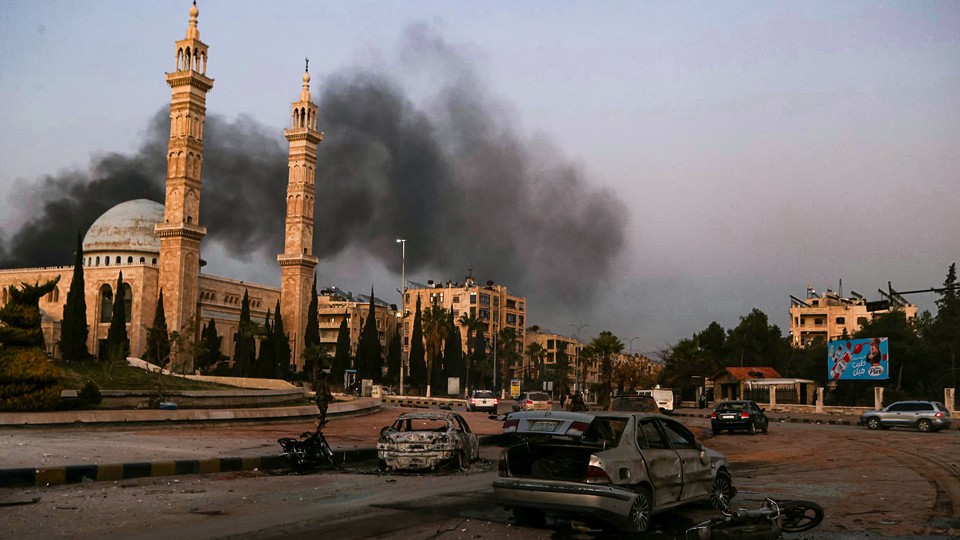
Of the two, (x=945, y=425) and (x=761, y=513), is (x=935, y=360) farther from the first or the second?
(x=761, y=513)

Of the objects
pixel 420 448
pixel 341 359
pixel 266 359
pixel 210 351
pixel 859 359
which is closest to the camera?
pixel 420 448

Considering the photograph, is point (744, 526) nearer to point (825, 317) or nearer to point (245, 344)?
point (245, 344)

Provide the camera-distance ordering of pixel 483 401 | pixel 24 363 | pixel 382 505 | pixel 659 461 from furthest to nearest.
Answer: pixel 483 401 < pixel 24 363 < pixel 382 505 < pixel 659 461

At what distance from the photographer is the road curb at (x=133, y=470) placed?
14180 mm

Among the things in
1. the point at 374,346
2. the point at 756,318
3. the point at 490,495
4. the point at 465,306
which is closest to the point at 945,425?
the point at 490,495

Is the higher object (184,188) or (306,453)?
(184,188)

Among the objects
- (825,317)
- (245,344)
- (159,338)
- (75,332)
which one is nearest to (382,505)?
(159,338)

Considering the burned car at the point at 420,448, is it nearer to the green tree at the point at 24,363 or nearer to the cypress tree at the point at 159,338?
the green tree at the point at 24,363

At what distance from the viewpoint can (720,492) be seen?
Result: 12133 millimetres

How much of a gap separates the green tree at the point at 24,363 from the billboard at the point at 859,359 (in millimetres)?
52255

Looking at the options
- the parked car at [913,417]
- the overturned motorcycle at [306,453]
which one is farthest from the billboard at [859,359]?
the overturned motorcycle at [306,453]

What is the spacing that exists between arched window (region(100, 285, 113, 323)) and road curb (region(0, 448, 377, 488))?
81656 mm

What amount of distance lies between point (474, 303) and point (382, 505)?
138 m

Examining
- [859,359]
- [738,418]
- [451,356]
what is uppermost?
[859,359]
